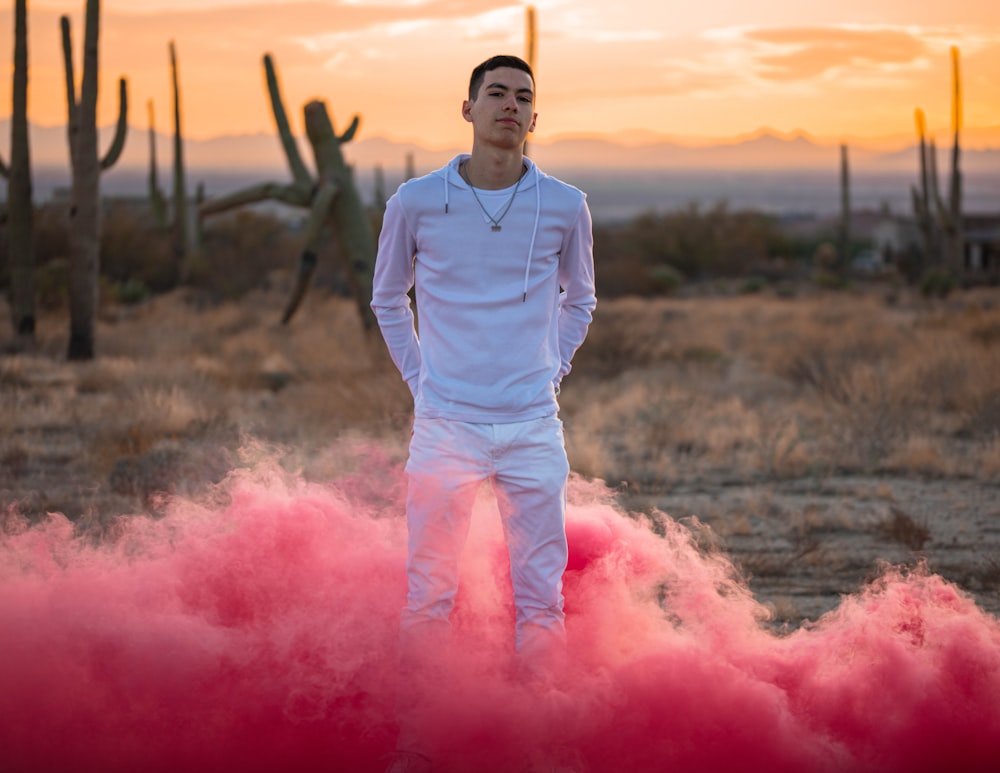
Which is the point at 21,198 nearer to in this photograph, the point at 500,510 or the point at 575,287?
the point at 575,287

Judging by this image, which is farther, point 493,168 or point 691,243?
point 691,243

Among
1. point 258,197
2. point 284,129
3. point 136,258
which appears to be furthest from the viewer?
point 136,258

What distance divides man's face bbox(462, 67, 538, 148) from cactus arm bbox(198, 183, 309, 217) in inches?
445

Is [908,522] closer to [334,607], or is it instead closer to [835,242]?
[334,607]

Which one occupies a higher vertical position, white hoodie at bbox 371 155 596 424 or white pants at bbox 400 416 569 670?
white hoodie at bbox 371 155 596 424

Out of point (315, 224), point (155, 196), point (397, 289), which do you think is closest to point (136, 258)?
point (155, 196)

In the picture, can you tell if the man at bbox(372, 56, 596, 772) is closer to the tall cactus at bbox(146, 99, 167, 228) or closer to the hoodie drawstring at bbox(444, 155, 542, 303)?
the hoodie drawstring at bbox(444, 155, 542, 303)

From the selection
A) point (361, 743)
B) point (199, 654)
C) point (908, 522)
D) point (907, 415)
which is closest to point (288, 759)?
point (361, 743)

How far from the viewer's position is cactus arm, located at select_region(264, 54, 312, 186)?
14602 mm

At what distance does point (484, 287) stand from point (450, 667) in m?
1.06

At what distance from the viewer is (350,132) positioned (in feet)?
45.6

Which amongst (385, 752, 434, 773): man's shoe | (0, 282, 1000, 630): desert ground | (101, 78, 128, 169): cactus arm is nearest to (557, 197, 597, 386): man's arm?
(385, 752, 434, 773): man's shoe

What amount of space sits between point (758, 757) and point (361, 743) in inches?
43.8

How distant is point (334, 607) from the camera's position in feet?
12.5
